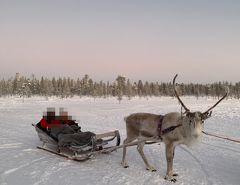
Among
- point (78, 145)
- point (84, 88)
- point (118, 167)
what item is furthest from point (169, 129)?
point (84, 88)

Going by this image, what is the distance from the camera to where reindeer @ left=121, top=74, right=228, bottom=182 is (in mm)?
7543

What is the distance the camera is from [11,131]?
16.8 meters

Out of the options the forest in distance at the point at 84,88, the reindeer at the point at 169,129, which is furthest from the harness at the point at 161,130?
the forest in distance at the point at 84,88

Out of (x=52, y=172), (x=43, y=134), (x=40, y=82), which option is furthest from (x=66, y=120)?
(x=40, y=82)

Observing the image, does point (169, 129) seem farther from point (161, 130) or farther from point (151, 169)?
point (151, 169)

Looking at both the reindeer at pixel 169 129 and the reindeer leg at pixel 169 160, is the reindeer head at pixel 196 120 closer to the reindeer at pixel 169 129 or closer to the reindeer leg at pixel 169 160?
the reindeer at pixel 169 129

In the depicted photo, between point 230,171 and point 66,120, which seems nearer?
point 230,171

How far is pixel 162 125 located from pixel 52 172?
3.23 metres

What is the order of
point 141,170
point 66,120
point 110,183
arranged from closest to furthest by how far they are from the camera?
point 110,183, point 141,170, point 66,120

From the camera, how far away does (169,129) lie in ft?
27.6

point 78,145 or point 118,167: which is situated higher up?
point 78,145

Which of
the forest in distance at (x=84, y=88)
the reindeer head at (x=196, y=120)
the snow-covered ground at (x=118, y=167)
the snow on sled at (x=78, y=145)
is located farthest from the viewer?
the forest in distance at (x=84, y=88)

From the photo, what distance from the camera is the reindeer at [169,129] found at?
24.7 feet

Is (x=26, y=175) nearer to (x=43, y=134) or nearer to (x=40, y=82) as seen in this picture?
(x=43, y=134)
